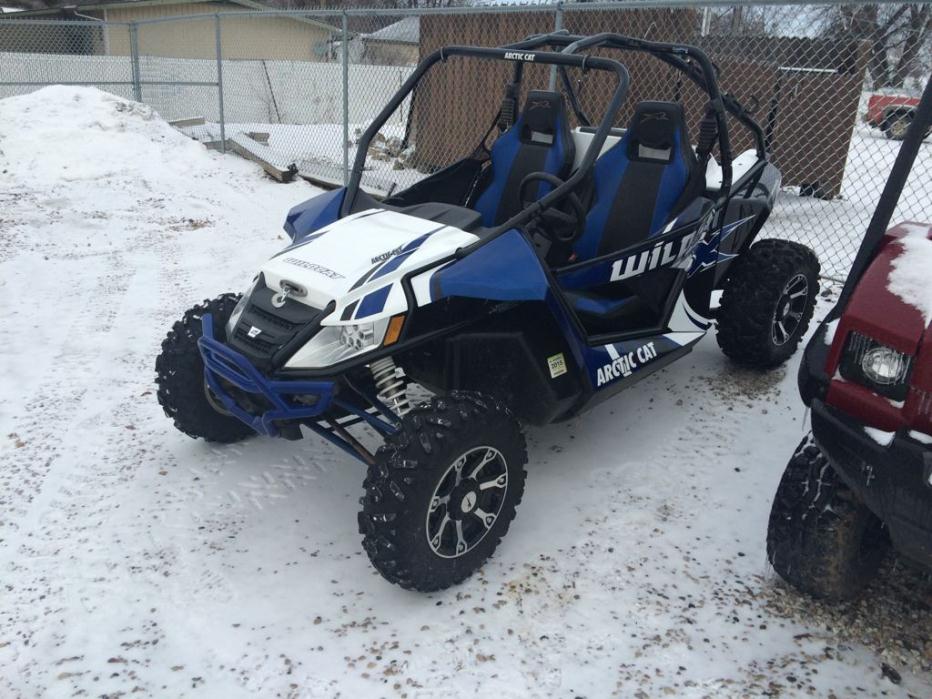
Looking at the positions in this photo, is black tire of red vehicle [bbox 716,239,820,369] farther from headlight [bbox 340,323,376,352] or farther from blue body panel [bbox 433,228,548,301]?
headlight [bbox 340,323,376,352]

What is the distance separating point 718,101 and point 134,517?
3.04 metres

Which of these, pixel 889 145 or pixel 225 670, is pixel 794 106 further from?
pixel 225 670

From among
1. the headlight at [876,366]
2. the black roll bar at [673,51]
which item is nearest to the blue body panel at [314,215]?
the black roll bar at [673,51]

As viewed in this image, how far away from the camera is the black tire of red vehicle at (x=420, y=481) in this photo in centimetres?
237

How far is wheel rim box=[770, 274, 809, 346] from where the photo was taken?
163 inches

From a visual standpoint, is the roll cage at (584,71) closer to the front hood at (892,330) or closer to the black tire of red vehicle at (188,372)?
the black tire of red vehicle at (188,372)

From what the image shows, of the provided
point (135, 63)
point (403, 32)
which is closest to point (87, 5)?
point (403, 32)

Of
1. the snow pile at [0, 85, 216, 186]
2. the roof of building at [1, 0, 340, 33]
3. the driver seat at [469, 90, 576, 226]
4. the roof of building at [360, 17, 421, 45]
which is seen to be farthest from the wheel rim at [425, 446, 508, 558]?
the roof of building at [1, 0, 340, 33]

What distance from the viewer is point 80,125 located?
33.1 ft

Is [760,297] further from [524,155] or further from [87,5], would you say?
[87,5]

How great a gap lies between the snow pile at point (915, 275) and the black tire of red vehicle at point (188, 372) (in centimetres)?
229

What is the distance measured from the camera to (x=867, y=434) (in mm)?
1990

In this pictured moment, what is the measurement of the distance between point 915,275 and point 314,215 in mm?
2282

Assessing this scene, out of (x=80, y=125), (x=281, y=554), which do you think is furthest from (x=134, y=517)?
(x=80, y=125)
